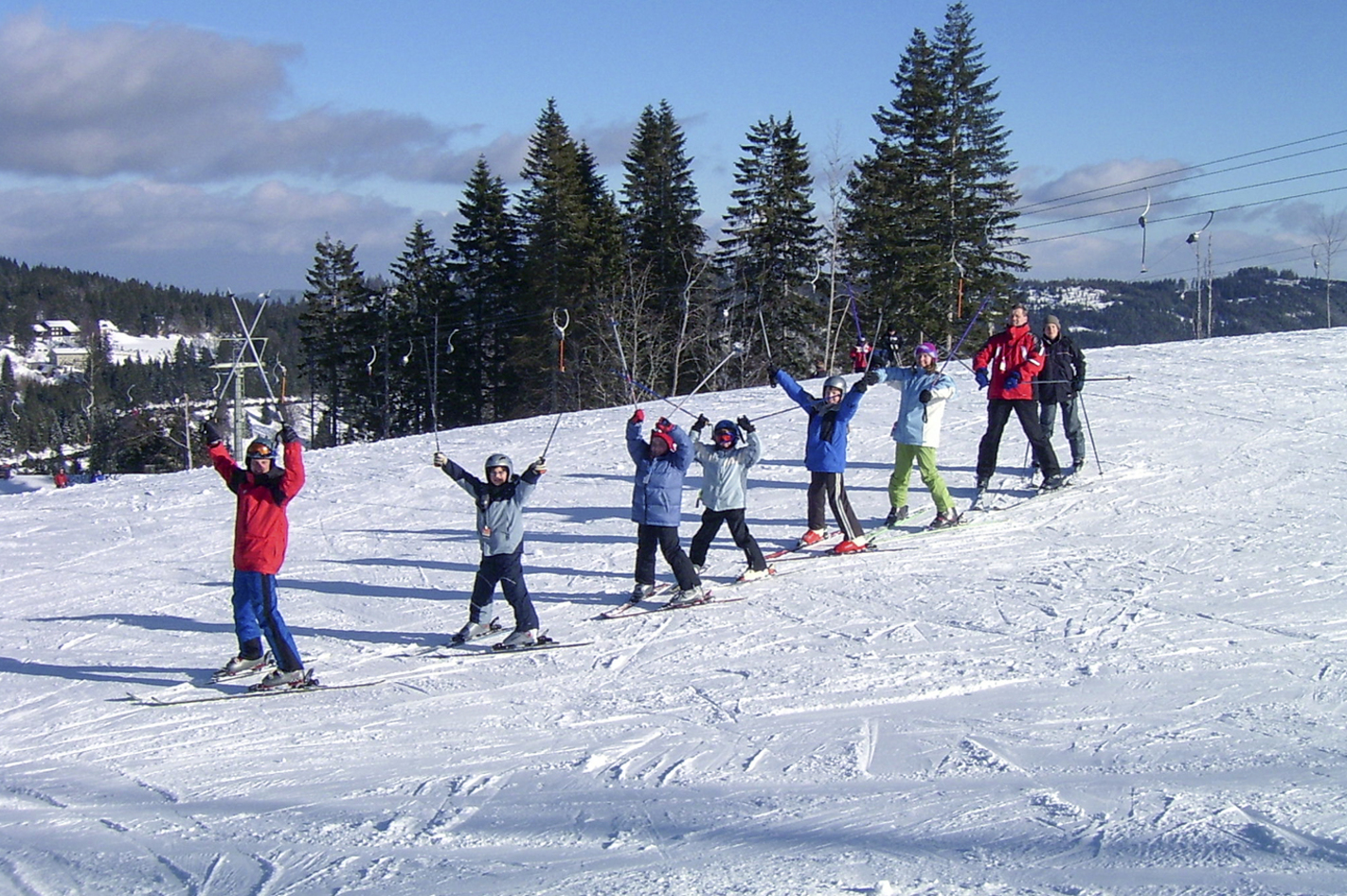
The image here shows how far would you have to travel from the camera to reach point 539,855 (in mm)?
4082

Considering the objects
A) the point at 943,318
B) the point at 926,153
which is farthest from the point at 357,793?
the point at 926,153

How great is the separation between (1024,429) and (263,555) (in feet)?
22.4

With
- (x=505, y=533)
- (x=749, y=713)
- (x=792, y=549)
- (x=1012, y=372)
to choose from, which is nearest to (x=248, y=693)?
(x=505, y=533)

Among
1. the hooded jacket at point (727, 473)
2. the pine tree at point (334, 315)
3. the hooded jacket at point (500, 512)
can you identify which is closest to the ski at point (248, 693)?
the hooded jacket at point (500, 512)

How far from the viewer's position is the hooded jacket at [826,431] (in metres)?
8.94

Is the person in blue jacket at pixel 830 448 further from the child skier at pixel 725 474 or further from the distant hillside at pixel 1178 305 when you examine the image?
the distant hillside at pixel 1178 305

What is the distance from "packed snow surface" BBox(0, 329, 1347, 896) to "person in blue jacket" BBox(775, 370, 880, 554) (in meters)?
0.38

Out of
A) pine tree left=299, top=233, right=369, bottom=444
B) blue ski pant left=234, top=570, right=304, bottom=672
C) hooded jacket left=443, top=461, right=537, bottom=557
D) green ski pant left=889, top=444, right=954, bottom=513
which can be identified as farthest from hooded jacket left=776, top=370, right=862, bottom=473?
pine tree left=299, top=233, right=369, bottom=444

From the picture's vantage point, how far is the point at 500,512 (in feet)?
24.0

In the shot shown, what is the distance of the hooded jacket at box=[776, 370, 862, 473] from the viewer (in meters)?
8.94

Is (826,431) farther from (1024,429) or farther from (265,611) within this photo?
(265,611)

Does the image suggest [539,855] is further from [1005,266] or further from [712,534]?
[1005,266]

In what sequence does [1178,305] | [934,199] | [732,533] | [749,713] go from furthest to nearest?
[1178,305] < [934,199] < [732,533] < [749,713]

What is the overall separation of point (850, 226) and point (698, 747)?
1395 inches
